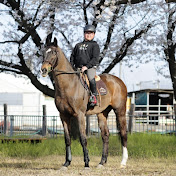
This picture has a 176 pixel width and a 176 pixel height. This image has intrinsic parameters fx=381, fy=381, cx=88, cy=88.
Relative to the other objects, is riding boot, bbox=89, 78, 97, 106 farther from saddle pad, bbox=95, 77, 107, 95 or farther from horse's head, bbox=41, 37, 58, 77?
horse's head, bbox=41, 37, 58, 77

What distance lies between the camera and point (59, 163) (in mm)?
9922

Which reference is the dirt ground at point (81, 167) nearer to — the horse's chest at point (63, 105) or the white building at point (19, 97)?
the horse's chest at point (63, 105)

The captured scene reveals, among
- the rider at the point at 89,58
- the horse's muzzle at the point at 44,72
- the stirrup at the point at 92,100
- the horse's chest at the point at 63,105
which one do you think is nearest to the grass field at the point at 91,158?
the horse's chest at the point at 63,105

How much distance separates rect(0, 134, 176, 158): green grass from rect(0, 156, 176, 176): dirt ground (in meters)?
0.85

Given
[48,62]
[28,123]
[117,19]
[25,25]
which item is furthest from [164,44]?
[48,62]

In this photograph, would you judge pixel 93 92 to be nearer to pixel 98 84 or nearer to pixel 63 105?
pixel 98 84

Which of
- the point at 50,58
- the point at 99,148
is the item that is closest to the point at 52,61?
the point at 50,58

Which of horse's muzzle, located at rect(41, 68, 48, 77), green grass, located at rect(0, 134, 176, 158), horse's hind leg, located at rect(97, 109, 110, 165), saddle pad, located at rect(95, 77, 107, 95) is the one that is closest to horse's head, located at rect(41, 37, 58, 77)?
horse's muzzle, located at rect(41, 68, 48, 77)

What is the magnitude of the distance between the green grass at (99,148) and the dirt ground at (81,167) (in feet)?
2.80

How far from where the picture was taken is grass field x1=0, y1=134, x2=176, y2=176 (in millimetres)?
8336

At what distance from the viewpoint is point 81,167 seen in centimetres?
901

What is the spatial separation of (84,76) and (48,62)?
1.13 meters

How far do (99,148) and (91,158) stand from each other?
2045 mm

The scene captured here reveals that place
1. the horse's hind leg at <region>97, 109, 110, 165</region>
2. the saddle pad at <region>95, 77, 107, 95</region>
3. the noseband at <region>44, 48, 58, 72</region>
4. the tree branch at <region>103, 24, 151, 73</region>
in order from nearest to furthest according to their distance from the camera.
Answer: the noseband at <region>44, 48, 58, 72</region> → the saddle pad at <region>95, 77, 107, 95</region> → the horse's hind leg at <region>97, 109, 110, 165</region> → the tree branch at <region>103, 24, 151, 73</region>
